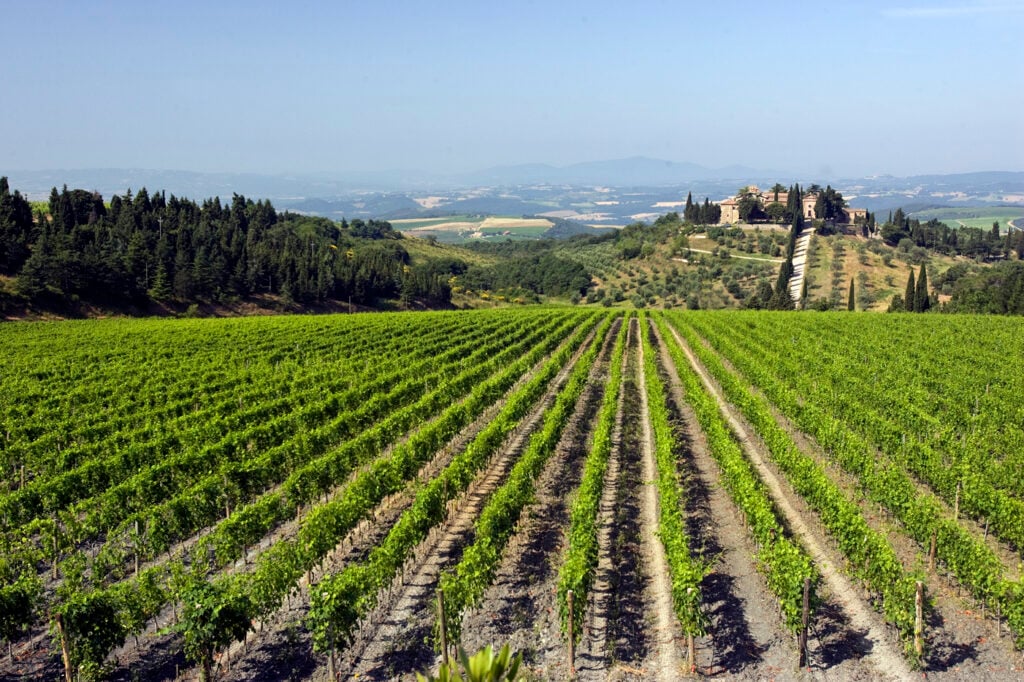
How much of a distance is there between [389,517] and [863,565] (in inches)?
446

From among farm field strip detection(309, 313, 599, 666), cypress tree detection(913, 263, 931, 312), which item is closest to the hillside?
cypress tree detection(913, 263, 931, 312)

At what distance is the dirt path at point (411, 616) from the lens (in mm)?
12062

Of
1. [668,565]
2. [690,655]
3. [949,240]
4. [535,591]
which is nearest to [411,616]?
[535,591]

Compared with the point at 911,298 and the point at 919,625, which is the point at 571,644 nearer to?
the point at 919,625

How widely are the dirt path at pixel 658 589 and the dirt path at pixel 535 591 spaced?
5.62 ft

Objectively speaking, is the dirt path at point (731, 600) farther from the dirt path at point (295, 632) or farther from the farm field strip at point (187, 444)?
the farm field strip at point (187, 444)

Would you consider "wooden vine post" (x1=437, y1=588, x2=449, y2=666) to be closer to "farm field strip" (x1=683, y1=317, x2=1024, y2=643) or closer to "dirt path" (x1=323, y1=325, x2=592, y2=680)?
"dirt path" (x1=323, y1=325, x2=592, y2=680)

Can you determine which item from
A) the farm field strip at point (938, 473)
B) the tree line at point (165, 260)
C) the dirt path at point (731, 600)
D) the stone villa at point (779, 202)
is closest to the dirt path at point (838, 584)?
the dirt path at point (731, 600)

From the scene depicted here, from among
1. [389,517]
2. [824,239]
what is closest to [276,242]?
[824,239]

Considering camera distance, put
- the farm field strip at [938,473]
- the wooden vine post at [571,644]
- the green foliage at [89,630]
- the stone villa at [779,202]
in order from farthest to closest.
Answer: the stone villa at [779,202]
the farm field strip at [938,473]
the wooden vine post at [571,644]
the green foliage at [89,630]

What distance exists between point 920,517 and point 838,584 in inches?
105

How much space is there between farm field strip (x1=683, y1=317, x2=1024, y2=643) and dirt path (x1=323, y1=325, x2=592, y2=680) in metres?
8.47

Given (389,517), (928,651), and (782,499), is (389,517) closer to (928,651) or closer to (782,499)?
(782,499)

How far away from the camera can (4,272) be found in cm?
7006
